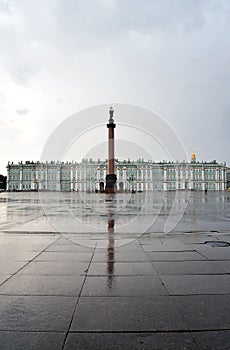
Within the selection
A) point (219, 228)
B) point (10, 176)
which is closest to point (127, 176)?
point (10, 176)

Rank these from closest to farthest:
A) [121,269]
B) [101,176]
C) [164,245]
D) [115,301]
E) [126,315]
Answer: [126,315] → [115,301] → [121,269] → [164,245] → [101,176]

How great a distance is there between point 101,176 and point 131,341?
129548 mm

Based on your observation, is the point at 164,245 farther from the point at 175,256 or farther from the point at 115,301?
the point at 115,301

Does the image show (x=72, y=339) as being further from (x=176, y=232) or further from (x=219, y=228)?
(x=219, y=228)

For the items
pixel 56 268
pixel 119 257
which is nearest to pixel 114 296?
pixel 56 268

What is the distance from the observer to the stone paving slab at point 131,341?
2389 mm

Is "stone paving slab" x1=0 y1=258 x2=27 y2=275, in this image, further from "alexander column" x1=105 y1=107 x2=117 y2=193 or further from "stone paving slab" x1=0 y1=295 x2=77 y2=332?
"alexander column" x1=105 y1=107 x2=117 y2=193

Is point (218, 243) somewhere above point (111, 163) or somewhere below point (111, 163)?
below

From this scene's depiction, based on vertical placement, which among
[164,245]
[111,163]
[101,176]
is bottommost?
[164,245]

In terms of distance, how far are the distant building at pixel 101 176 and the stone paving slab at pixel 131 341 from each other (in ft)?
404

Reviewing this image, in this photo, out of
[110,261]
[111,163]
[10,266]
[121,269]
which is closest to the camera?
[121,269]

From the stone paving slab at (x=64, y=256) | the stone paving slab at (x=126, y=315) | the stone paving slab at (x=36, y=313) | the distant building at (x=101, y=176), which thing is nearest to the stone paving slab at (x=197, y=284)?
the stone paving slab at (x=126, y=315)

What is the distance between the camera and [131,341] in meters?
2.48

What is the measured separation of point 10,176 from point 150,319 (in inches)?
5388
